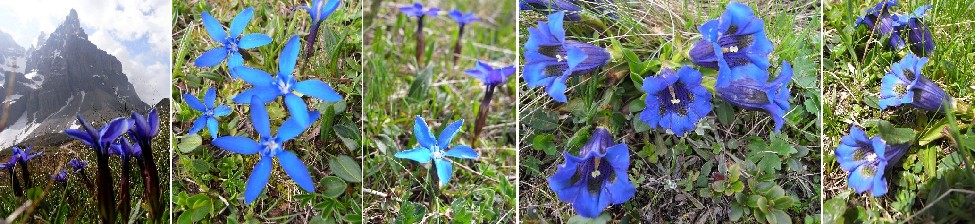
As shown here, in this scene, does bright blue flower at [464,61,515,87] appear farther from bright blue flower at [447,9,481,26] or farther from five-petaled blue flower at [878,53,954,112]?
five-petaled blue flower at [878,53,954,112]

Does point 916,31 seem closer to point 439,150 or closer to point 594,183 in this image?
point 594,183

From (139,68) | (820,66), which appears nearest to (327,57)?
(139,68)

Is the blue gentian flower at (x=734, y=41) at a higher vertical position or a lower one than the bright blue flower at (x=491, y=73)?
higher

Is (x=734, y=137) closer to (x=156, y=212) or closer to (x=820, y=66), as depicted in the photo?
(x=820, y=66)

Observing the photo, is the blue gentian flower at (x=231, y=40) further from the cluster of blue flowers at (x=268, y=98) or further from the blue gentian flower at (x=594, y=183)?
the blue gentian flower at (x=594, y=183)

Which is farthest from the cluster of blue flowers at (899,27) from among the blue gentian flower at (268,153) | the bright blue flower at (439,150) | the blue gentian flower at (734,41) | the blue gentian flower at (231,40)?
the blue gentian flower at (231,40)
